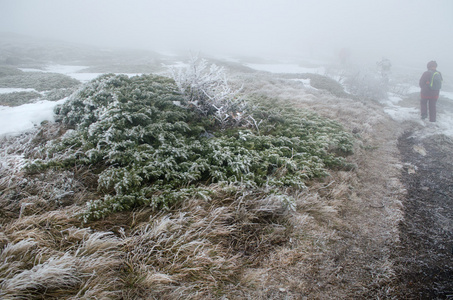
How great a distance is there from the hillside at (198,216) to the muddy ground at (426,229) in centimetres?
2

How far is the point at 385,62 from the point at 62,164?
2499cm

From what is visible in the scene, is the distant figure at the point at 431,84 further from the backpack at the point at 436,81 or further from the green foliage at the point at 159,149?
the green foliage at the point at 159,149

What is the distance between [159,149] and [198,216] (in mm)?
1280

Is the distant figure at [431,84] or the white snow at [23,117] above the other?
the distant figure at [431,84]

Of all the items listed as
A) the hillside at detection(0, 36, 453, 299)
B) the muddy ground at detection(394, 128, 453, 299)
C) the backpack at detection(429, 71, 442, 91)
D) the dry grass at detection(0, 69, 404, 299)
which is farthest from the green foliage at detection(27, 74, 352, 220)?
the backpack at detection(429, 71, 442, 91)

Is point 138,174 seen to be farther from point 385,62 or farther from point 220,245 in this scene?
point 385,62

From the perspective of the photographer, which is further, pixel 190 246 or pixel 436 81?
pixel 436 81

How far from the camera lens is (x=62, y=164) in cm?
302

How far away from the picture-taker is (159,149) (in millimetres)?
3410

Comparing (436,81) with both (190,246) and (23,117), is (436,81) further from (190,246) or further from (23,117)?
(23,117)

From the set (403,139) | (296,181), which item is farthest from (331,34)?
(296,181)

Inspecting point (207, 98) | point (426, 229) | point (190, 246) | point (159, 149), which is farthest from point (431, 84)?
point (190, 246)

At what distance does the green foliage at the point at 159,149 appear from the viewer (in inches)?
114

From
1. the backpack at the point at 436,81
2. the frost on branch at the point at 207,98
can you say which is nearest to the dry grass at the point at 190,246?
the frost on branch at the point at 207,98
